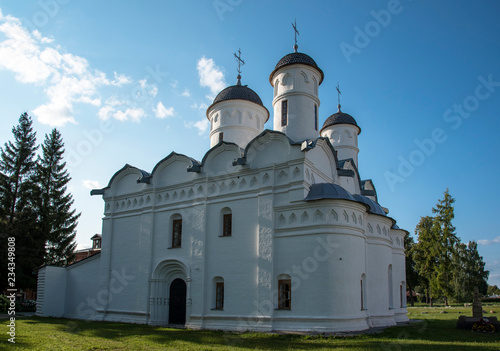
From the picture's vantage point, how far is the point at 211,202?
15266mm

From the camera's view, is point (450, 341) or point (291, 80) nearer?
point (450, 341)

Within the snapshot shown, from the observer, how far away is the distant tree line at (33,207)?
1029 inches

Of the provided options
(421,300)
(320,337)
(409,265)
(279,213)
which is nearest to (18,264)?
(279,213)

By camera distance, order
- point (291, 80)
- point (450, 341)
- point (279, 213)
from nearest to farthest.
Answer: point (450, 341)
point (279, 213)
point (291, 80)

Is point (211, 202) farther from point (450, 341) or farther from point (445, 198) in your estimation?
point (445, 198)

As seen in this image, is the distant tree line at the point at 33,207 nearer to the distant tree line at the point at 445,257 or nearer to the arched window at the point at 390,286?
the arched window at the point at 390,286

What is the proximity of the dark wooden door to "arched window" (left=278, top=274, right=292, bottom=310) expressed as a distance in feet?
15.3

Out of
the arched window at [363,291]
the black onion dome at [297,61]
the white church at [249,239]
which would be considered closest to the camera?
the white church at [249,239]

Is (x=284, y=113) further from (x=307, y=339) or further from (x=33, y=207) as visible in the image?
(x=33, y=207)

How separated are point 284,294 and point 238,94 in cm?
1048

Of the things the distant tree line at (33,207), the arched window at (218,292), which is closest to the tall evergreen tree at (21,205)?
the distant tree line at (33,207)

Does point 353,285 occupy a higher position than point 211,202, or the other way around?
point 211,202

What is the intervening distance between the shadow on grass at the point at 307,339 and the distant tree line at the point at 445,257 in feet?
69.4

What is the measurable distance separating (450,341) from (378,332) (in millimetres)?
2282
